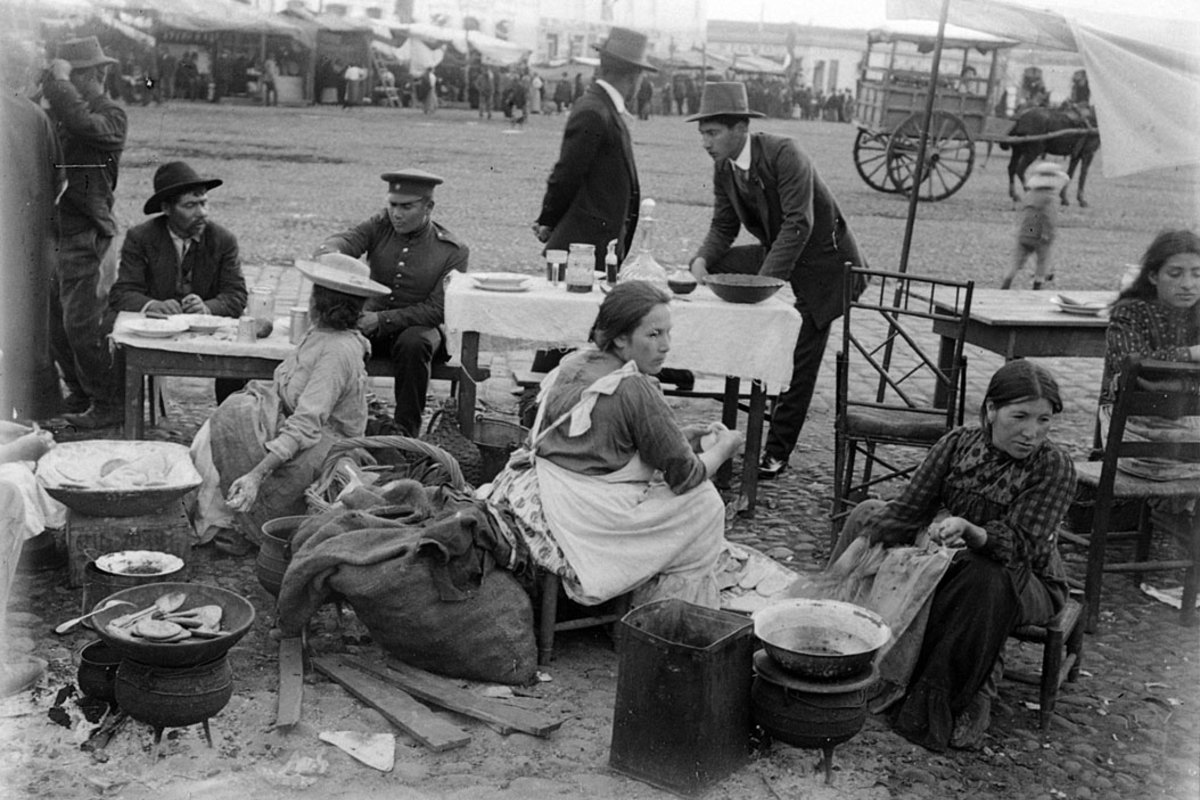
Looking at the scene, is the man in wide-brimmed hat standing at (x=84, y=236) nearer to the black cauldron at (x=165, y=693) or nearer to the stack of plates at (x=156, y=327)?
the stack of plates at (x=156, y=327)

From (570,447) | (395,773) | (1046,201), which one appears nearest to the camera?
(395,773)

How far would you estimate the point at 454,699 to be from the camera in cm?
402

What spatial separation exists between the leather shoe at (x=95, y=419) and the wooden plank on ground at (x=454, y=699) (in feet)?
10.1

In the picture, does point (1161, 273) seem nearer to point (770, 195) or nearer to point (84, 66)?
point (770, 195)

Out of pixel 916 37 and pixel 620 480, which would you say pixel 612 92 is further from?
pixel 916 37

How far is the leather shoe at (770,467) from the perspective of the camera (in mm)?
6590

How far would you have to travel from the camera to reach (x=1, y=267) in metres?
6.53

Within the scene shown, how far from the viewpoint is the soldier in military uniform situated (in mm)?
6176

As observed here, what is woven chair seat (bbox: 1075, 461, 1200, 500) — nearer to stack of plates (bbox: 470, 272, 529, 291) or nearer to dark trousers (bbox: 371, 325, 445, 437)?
stack of plates (bbox: 470, 272, 529, 291)

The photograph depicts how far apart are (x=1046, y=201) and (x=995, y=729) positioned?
8410 millimetres

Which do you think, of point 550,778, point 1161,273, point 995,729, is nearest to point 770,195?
point 1161,273

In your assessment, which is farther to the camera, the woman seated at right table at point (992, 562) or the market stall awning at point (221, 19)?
the market stall awning at point (221, 19)

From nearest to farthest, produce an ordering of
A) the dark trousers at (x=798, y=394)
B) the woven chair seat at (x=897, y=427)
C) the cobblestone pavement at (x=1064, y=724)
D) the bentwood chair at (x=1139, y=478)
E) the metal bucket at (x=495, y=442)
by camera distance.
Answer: the cobblestone pavement at (x=1064, y=724)
the bentwood chair at (x=1139, y=478)
the woven chair seat at (x=897, y=427)
the metal bucket at (x=495, y=442)
the dark trousers at (x=798, y=394)

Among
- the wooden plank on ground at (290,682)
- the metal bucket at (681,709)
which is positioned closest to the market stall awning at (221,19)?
the wooden plank on ground at (290,682)
